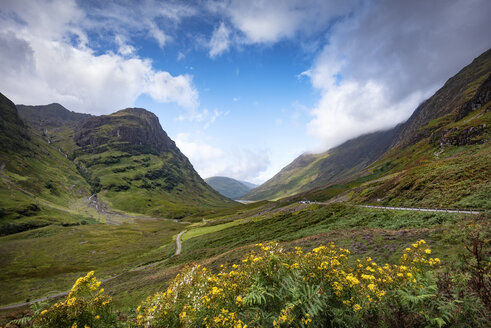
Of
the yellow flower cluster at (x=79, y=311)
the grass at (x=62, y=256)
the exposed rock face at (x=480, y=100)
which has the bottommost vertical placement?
the grass at (x=62, y=256)

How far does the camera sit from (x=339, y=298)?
5871 millimetres

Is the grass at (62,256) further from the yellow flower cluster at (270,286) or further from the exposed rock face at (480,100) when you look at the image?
the exposed rock face at (480,100)

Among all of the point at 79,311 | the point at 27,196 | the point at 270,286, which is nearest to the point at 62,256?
the point at 79,311

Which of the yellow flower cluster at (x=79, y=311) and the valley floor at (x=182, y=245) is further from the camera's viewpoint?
the valley floor at (x=182, y=245)

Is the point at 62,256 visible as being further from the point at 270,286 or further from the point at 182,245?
the point at 270,286

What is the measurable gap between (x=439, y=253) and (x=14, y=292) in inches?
3265

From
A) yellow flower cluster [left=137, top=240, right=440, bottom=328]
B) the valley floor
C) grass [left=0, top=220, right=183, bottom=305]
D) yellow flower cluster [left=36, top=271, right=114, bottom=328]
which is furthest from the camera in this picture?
grass [left=0, top=220, right=183, bottom=305]

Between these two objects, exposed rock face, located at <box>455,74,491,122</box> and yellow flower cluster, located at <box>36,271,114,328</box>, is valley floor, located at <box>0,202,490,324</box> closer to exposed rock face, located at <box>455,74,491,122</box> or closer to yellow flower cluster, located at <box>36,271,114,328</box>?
yellow flower cluster, located at <box>36,271,114,328</box>

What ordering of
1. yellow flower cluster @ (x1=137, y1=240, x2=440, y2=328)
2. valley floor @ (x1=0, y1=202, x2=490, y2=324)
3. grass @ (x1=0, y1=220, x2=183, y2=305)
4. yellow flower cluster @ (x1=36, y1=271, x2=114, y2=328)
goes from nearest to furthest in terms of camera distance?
yellow flower cluster @ (x1=36, y1=271, x2=114, y2=328) < yellow flower cluster @ (x1=137, y1=240, x2=440, y2=328) < valley floor @ (x1=0, y1=202, x2=490, y2=324) < grass @ (x1=0, y1=220, x2=183, y2=305)

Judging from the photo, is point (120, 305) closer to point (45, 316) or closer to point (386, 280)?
point (45, 316)

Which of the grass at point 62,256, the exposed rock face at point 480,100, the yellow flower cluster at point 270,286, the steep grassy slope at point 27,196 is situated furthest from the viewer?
the steep grassy slope at point 27,196

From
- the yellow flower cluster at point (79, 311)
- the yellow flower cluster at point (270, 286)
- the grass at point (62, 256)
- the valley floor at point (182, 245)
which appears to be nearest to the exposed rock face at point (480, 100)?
the valley floor at point (182, 245)

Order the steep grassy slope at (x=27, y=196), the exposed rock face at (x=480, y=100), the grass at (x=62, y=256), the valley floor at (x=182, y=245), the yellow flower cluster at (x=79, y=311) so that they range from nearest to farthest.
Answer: the yellow flower cluster at (x=79, y=311), the valley floor at (x=182, y=245), the grass at (x=62, y=256), the exposed rock face at (x=480, y=100), the steep grassy slope at (x=27, y=196)

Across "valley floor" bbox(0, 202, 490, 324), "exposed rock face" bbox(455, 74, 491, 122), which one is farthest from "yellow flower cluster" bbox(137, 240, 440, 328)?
"exposed rock face" bbox(455, 74, 491, 122)
